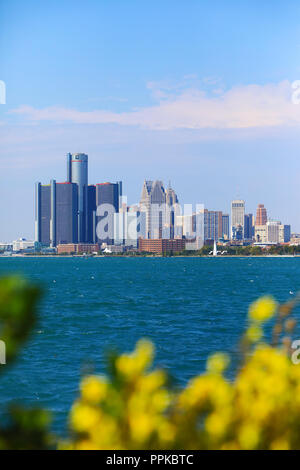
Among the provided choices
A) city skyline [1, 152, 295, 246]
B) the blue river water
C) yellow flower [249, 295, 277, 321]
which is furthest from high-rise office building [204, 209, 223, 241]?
yellow flower [249, 295, 277, 321]

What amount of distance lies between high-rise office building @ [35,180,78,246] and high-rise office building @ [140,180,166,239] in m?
24.7

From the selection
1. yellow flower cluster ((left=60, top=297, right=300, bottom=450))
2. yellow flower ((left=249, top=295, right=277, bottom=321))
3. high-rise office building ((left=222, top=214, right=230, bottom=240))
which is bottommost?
yellow flower cluster ((left=60, top=297, right=300, bottom=450))

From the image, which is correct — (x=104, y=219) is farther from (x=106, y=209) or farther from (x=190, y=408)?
(x=190, y=408)

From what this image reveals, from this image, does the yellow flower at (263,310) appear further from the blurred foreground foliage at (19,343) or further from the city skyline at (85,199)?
the city skyline at (85,199)

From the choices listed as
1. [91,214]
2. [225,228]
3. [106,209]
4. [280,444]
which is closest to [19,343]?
[280,444]

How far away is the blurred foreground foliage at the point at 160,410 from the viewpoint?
1288 mm

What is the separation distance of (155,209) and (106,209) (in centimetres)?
2845

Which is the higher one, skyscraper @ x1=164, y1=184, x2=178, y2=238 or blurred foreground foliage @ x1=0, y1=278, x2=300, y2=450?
skyscraper @ x1=164, y1=184, x2=178, y2=238

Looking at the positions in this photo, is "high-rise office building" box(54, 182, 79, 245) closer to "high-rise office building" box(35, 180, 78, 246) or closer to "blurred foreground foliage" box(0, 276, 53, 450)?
"high-rise office building" box(35, 180, 78, 246)

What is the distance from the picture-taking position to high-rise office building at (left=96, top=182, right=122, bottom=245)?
163 meters

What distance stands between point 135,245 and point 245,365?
16179cm

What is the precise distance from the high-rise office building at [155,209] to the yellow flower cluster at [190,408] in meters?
163

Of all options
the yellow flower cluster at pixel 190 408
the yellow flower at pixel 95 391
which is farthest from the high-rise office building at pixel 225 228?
the yellow flower at pixel 95 391

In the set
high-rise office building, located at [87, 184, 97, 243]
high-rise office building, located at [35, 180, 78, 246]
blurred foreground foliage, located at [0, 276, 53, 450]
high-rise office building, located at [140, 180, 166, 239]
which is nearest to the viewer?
blurred foreground foliage, located at [0, 276, 53, 450]
